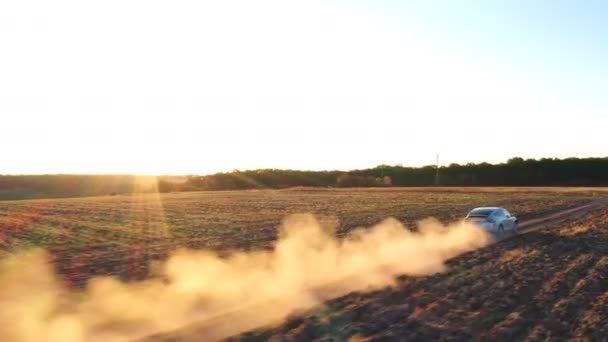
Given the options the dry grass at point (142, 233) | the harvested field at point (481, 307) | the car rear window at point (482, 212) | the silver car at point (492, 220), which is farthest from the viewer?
the car rear window at point (482, 212)

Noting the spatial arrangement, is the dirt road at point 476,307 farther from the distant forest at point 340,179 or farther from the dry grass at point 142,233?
the distant forest at point 340,179

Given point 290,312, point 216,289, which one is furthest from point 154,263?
point 290,312

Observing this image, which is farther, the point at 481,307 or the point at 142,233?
the point at 142,233

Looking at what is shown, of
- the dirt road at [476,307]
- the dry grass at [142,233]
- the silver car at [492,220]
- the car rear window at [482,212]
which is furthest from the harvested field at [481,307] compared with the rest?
the dry grass at [142,233]

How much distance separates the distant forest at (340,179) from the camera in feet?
368

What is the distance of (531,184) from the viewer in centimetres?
11269

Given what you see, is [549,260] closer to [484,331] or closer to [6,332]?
[484,331]

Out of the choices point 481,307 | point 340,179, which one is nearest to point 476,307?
point 481,307

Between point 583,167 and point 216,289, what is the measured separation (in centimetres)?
10667

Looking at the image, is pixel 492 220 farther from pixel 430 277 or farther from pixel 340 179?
pixel 340 179

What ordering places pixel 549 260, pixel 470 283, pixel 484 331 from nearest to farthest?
pixel 484 331 → pixel 470 283 → pixel 549 260

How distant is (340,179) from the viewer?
117688 mm

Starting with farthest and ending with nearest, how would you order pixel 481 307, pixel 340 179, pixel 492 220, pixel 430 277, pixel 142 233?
pixel 340 179 → pixel 142 233 → pixel 492 220 → pixel 430 277 → pixel 481 307

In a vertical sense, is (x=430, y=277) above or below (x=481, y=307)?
above
